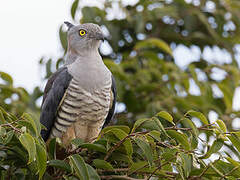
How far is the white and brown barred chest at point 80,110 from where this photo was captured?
2852 millimetres

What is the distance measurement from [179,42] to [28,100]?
193cm

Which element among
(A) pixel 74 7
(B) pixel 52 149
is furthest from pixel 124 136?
(A) pixel 74 7

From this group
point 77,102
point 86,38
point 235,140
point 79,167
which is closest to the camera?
point 79,167

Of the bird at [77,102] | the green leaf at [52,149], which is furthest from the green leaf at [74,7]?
the green leaf at [52,149]

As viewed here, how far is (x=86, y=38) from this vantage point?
330cm

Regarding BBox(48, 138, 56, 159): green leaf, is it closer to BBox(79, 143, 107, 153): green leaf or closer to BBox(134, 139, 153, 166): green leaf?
BBox(79, 143, 107, 153): green leaf

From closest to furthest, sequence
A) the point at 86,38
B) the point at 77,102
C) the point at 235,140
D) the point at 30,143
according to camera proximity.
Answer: the point at 30,143 < the point at 235,140 < the point at 77,102 < the point at 86,38

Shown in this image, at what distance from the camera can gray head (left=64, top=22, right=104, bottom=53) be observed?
129 inches

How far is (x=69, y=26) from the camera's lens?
3562 millimetres

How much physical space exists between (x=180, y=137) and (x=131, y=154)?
0.24 metres

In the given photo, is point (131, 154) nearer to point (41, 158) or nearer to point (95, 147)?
point (95, 147)

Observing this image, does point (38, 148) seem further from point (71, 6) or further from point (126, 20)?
point (126, 20)

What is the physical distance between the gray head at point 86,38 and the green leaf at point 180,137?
1.40 m

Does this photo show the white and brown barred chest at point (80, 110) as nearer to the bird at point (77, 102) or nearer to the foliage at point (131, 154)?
the bird at point (77, 102)
